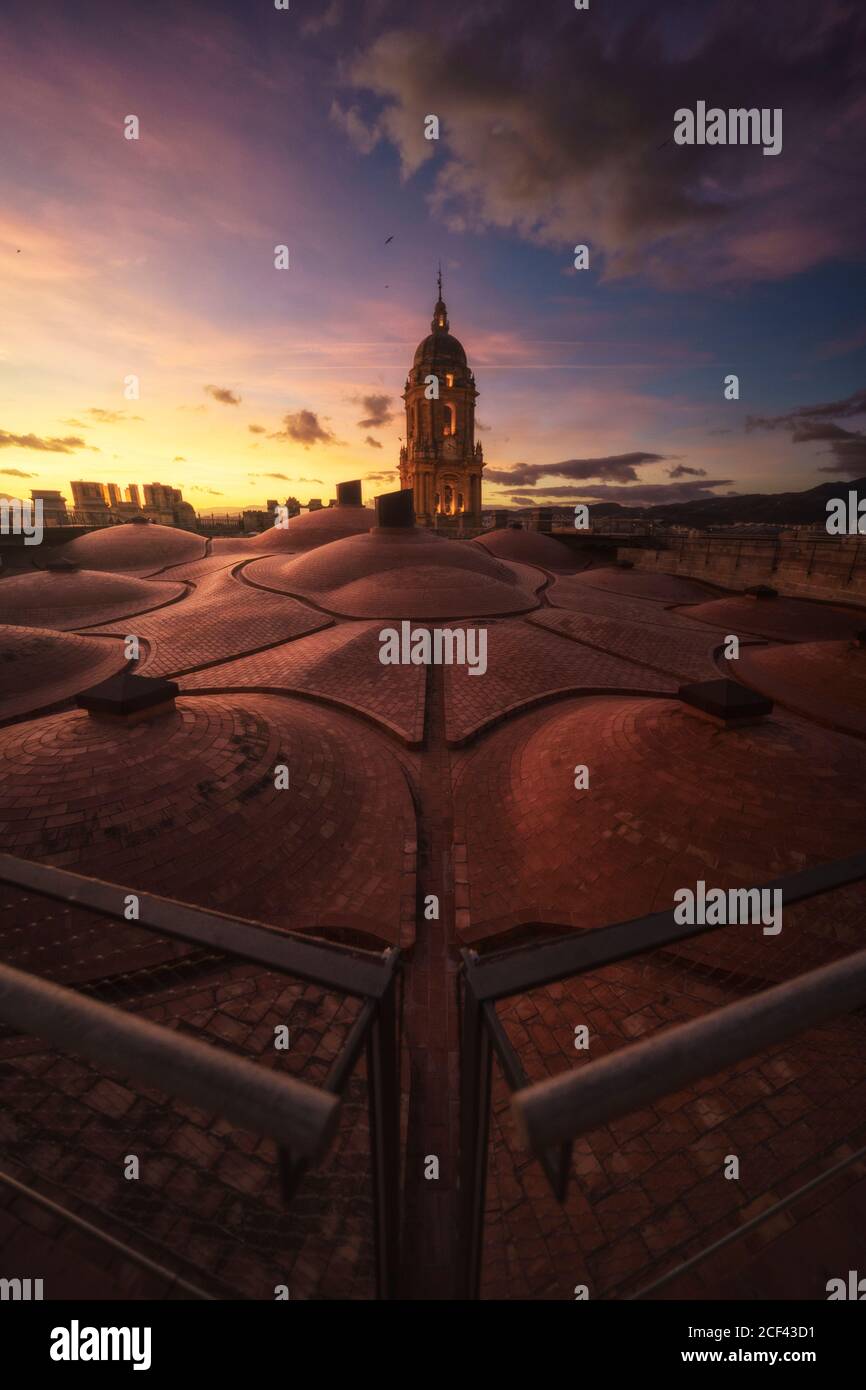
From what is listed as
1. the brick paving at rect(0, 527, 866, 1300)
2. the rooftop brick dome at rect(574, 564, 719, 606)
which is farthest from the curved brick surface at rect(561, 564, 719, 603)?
the brick paving at rect(0, 527, 866, 1300)

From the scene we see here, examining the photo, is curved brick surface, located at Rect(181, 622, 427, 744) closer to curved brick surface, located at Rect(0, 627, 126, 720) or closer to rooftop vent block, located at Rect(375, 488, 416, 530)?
curved brick surface, located at Rect(0, 627, 126, 720)

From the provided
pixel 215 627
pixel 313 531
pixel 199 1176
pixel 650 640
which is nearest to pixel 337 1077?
pixel 199 1176

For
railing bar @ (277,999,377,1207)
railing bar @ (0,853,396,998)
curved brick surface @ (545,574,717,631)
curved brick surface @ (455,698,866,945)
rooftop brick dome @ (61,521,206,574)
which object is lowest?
curved brick surface @ (455,698,866,945)

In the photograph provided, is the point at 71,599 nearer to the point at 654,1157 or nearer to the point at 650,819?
the point at 650,819

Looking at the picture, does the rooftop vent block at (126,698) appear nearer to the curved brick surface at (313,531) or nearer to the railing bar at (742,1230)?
the railing bar at (742,1230)

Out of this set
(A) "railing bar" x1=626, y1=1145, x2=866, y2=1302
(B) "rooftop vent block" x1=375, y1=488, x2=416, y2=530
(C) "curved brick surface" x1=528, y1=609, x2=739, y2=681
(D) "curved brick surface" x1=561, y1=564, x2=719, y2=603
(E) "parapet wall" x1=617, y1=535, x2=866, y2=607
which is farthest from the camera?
(D) "curved brick surface" x1=561, y1=564, x2=719, y2=603

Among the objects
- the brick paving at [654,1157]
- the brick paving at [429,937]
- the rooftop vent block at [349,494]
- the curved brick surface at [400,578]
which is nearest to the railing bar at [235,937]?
the brick paving at [429,937]
